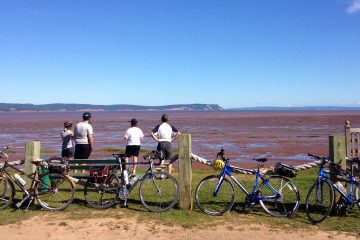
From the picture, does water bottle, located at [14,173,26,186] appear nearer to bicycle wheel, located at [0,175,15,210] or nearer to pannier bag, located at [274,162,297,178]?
bicycle wheel, located at [0,175,15,210]

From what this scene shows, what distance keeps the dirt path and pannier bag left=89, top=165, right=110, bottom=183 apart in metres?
1.04

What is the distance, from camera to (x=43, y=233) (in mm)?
5906

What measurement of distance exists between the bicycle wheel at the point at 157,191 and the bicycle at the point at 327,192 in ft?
8.13

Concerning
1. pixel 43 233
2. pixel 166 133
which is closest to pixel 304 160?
pixel 166 133

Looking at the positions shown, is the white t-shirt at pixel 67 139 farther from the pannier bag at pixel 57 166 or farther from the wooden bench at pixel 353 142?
the wooden bench at pixel 353 142

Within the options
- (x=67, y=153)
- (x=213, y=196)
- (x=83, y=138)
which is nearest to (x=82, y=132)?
(x=83, y=138)

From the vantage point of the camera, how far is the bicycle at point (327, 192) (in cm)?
623

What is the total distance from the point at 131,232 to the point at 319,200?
11.0ft

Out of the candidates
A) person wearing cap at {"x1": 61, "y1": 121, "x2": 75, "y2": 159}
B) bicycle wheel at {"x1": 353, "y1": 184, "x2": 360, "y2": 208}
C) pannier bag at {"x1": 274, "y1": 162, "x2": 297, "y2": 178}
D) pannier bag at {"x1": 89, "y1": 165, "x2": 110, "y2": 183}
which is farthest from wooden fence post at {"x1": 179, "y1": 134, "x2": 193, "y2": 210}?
person wearing cap at {"x1": 61, "y1": 121, "x2": 75, "y2": 159}

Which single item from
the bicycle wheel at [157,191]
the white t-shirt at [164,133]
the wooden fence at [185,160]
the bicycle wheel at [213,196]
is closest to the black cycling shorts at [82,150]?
the white t-shirt at [164,133]

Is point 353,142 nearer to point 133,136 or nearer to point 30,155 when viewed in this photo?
point 133,136

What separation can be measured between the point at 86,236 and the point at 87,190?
5.09 feet

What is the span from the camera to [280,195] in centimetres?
661

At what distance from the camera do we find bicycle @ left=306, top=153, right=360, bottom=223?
6234mm
